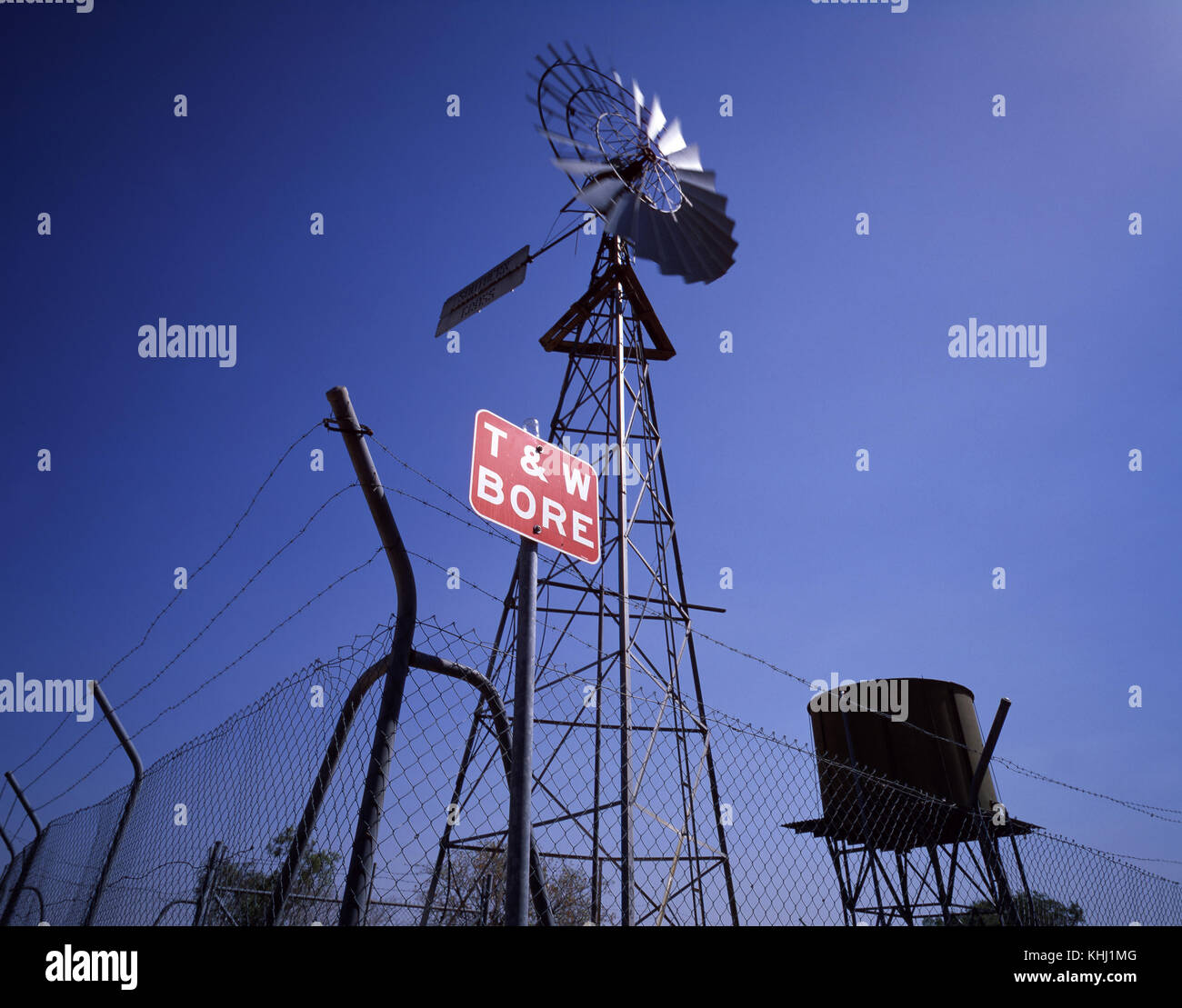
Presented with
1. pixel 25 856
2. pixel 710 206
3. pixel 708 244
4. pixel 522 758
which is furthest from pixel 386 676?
pixel 710 206

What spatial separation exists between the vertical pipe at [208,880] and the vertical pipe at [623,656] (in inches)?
124

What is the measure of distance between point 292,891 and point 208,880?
300 centimetres

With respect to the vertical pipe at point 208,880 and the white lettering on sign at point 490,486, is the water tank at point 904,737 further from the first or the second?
the white lettering on sign at point 490,486

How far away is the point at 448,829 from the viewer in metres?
9.70

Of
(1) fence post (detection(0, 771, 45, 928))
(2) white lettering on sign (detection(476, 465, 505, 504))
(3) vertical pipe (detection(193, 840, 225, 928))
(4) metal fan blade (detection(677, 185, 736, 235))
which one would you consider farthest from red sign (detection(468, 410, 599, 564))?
(4) metal fan blade (detection(677, 185, 736, 235))

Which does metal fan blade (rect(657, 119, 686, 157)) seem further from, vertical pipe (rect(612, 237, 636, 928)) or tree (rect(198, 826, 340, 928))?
tree (rect(198, 826, 340, 928))

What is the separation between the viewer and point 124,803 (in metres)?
6.29

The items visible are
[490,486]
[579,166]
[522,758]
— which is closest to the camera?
[522,758]

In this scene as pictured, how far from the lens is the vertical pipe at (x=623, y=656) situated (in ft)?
18.8

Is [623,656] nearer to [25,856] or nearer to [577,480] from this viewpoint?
[577,480]
